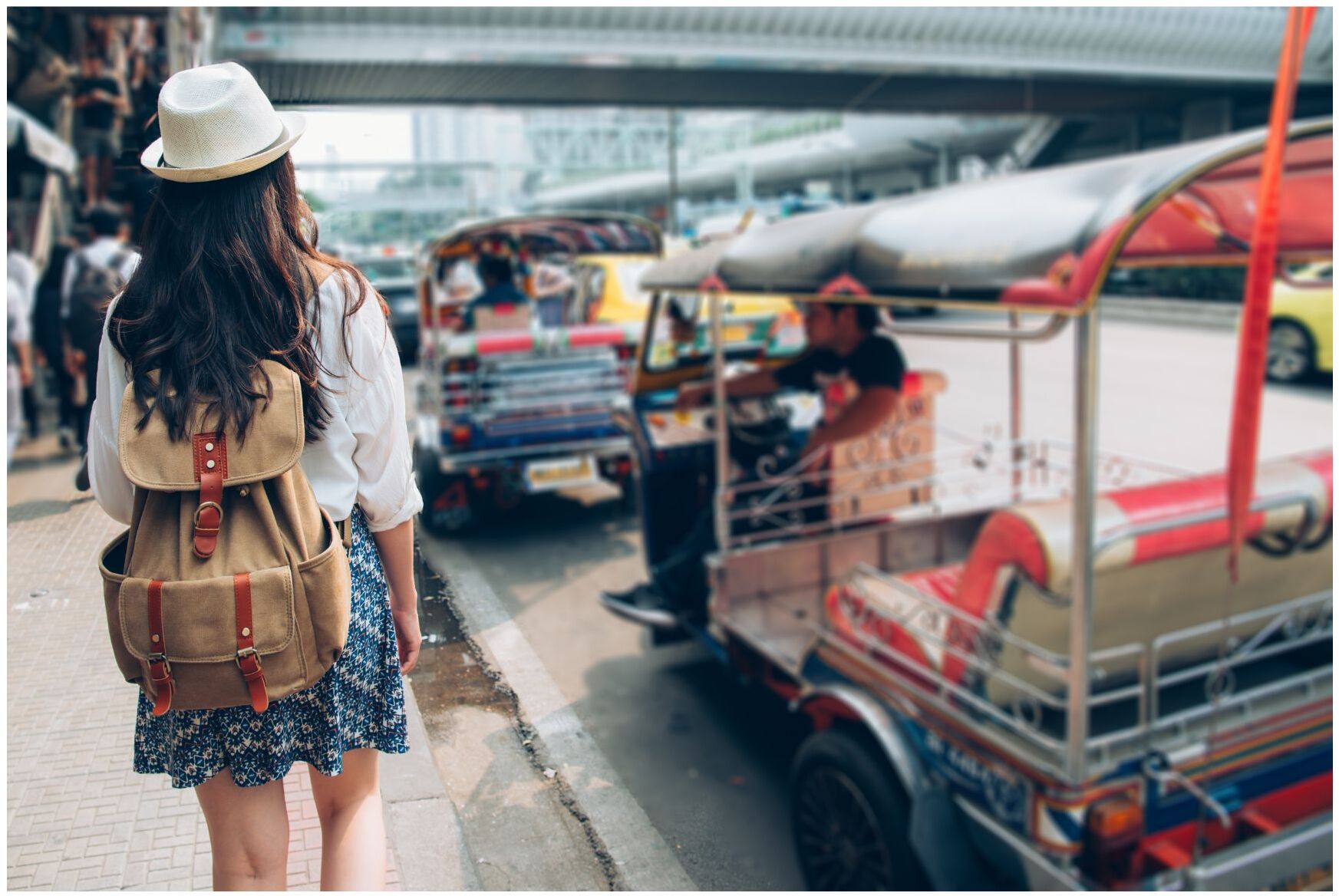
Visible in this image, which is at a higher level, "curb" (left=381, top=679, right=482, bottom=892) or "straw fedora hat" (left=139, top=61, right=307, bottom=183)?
"straw fedora hat" (left=139, top=61, right=307, bottom=183)

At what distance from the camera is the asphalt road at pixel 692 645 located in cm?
364

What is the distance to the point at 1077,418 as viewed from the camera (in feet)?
8.89

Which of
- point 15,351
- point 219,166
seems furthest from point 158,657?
point 15,351

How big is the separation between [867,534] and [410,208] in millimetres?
2764

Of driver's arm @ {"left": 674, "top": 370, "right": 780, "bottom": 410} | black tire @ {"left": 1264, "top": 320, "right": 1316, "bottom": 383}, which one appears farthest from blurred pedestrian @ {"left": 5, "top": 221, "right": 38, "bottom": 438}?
black tire @ {"left": 1264, "top": 320, "right": 1316, "bottom": 383}

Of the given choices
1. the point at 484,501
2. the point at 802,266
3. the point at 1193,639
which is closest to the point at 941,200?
the point at 802,266

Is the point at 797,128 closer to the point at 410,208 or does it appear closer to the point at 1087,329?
the point at 410,208

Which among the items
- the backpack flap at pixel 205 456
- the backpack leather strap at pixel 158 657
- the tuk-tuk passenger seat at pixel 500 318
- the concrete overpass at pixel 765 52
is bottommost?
the backpack leather strap at pixel 158 657

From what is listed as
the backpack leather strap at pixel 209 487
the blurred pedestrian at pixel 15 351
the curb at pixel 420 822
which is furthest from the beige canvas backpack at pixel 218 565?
the blurred pedestrian at pixel 15 351

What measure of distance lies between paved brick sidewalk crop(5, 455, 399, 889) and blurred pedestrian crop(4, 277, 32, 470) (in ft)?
9.81

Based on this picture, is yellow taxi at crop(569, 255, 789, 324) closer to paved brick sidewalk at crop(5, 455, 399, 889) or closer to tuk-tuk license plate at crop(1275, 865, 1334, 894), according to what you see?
paved brick sidewalk at crop(5, 455, 399, 889)

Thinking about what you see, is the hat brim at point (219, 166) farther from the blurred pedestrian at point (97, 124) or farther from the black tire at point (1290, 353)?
the black tire at point (1290, 353)

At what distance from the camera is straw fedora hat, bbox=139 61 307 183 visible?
65.2 inches

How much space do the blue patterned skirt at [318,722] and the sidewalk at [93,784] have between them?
67cm
